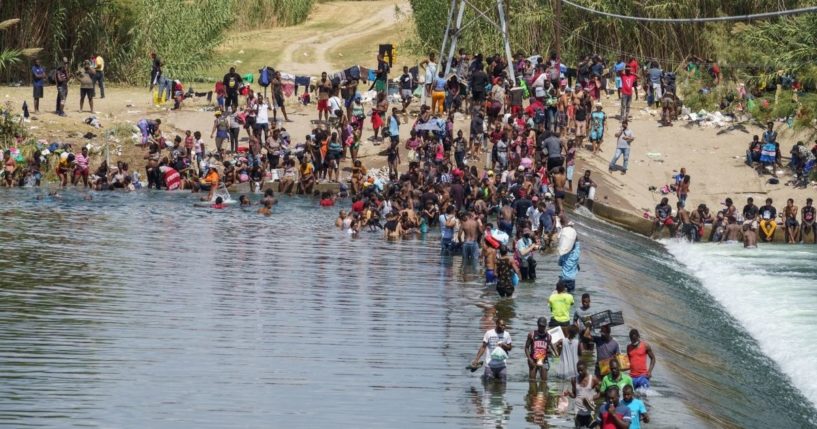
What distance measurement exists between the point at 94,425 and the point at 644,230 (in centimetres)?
2710

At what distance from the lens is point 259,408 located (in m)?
20.5

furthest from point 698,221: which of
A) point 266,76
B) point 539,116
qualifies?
point 266,76

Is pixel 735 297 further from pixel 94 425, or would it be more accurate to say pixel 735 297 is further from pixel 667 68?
pixel 667 68

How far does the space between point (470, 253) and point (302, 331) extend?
7.46m

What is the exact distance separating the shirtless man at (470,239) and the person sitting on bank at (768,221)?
14.2 meters

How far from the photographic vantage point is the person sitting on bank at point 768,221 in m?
43.6

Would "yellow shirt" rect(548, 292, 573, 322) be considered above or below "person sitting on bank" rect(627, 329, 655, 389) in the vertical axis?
above

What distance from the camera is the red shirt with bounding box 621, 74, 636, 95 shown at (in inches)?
1957

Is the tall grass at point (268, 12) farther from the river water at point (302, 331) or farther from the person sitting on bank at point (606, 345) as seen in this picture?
the person sitting on bank at point (606, 345)

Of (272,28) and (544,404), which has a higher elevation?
(272,28)

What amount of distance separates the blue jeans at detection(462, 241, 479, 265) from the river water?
52 cm

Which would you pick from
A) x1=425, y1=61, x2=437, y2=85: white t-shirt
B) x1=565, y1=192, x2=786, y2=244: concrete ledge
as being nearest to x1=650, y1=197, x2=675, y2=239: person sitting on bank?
x1=565, y1=192, x2=786, y2=244: concrete ledge

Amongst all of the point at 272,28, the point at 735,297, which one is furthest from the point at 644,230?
the point at 272,28

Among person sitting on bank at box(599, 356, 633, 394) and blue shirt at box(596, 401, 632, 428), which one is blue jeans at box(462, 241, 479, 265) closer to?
person sitting on bank at box(599, 356, 633, 394)
